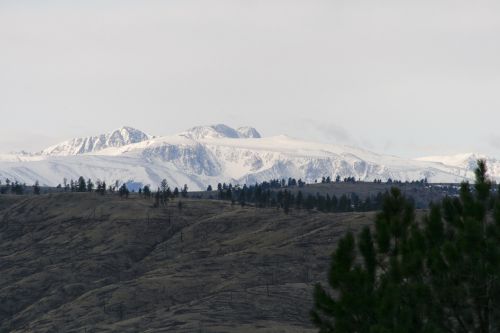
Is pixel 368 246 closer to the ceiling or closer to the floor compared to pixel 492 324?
closer to the ceiling

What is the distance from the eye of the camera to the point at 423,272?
55469mm

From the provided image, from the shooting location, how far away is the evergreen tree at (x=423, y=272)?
175 ft

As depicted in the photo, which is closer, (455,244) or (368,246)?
(455,244)

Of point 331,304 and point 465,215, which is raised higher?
point 465,215

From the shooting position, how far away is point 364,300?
55500 millimetres

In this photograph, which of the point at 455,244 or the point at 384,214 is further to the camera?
the point at 384,214

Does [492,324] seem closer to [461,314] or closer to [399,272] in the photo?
[461,314]

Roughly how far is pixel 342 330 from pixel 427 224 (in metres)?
7.52

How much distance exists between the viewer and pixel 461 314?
54.2 meters

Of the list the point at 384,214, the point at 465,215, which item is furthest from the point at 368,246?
the point at 465,215

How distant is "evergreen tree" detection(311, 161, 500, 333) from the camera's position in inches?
2101

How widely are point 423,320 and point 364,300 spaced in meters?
3.30

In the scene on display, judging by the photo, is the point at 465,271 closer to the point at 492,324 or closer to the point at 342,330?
the point at 492,324

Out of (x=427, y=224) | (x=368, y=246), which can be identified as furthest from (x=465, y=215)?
(x=368, y=246)
